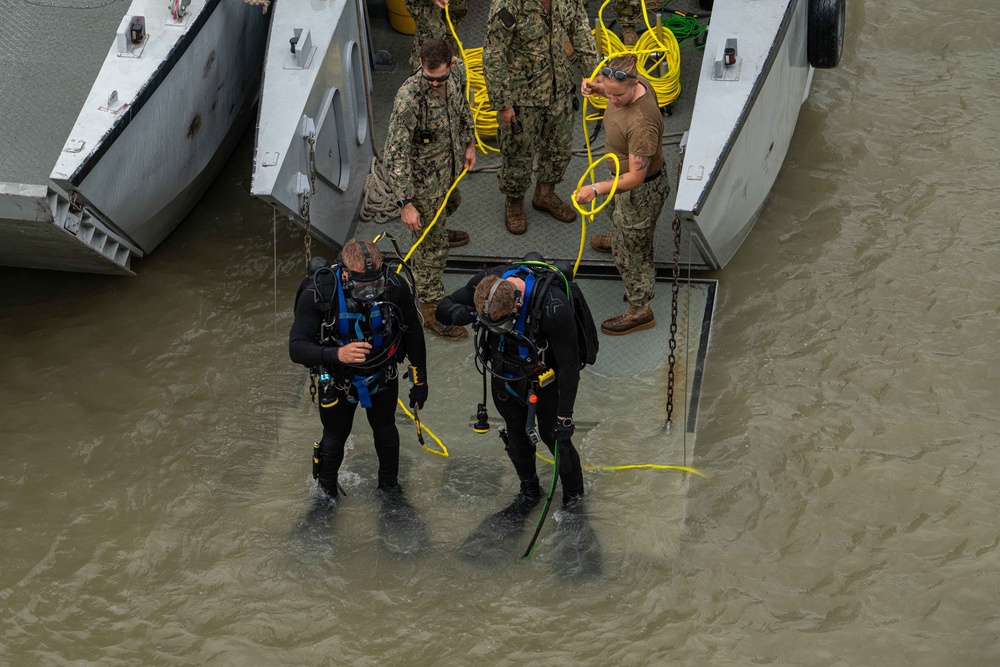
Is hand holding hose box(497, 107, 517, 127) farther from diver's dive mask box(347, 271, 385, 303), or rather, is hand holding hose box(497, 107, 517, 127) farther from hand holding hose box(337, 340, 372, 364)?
hand holding hose box(337, 340, 372, 364)

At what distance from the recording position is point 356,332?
470 cm

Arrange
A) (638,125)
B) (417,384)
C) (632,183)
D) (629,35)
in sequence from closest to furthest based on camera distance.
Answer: (417,384), (638,125), (632,183), (629,35)

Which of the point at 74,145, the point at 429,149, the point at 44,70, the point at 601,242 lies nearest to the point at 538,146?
the point at 601,242

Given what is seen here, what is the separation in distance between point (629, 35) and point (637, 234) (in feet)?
6.72

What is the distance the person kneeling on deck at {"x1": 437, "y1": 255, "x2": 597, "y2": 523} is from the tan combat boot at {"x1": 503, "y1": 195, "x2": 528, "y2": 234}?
5.59 ft

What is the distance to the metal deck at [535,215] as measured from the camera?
6332 millimetres

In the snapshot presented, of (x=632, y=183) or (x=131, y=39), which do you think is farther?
(x=131, y=39)

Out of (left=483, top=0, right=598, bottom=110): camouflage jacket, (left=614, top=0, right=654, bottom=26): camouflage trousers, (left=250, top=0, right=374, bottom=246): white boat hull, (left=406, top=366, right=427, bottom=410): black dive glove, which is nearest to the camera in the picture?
(left=406, top=366, right=427, bottom=410): black dive glove

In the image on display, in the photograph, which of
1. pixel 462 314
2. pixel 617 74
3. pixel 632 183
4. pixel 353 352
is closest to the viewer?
pixel 353 352

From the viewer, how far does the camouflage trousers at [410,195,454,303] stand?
19.0ft

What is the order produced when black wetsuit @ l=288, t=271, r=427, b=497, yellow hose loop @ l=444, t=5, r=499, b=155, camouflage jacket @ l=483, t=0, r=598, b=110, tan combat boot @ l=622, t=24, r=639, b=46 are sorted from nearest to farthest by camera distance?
black wetsuit @ l=288, t=271, r=427, b=497 → camouflage jacket @ l=483, t=0, r=598, b=110 → yellow hose loop @ l=444, t=5, r=499, b=155 → tan combat boot @ l=622, t=24, r=639, b=46

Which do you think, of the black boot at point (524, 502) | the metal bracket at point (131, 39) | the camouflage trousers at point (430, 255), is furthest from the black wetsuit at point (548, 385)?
the metal bracket at point (131, 39)

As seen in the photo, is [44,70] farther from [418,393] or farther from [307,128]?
[418,393]

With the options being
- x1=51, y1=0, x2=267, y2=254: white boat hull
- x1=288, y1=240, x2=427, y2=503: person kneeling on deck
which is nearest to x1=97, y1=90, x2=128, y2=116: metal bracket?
x1=51, y1=0, x2=267, y2=254: white boat hull
